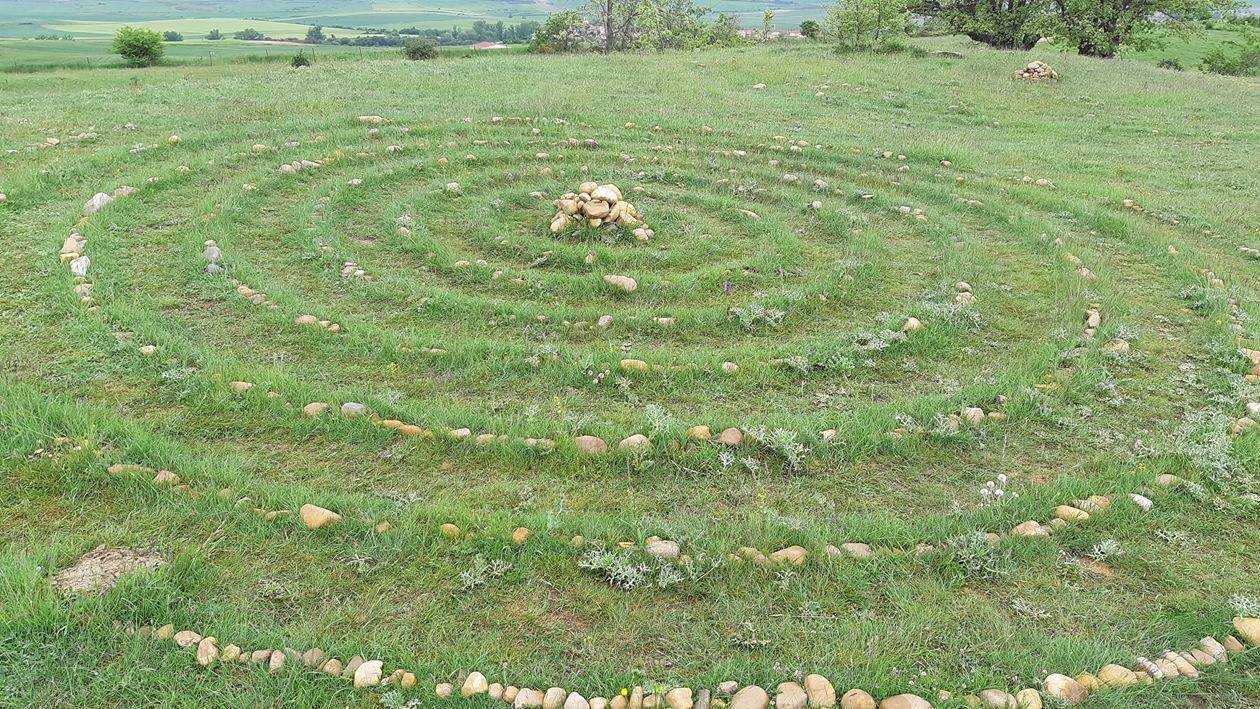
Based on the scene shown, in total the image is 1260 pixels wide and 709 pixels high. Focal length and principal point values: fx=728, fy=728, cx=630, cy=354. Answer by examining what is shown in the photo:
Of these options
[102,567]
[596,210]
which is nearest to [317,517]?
[102,567]

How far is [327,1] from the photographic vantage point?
165m

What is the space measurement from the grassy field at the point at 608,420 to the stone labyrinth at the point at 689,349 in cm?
5

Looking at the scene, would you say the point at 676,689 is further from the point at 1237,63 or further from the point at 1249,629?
the point at 1237,63

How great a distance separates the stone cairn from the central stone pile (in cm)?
1987

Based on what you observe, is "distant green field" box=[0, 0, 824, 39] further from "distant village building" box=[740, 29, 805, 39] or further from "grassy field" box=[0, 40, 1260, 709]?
"grassy field" box=[0, 40, 1260, 709]

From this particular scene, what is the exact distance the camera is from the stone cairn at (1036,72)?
24031 mm

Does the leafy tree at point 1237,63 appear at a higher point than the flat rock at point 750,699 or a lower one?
higher

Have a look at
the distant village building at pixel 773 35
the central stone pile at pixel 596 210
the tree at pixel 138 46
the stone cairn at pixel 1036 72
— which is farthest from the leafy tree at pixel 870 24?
A: the tree at pixel 138 46

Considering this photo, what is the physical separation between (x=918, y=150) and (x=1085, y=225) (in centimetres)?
435

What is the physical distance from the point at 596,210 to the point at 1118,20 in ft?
119

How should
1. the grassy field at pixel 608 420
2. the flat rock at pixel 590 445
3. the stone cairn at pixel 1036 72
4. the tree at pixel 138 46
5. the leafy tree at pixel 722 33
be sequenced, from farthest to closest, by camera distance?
the leafy tree at pixel 722 33 < the tree at pixel 138 46 < the stone cairn at pixel 1036 72 < the flat rock at pixel 590 445 < the grassy field at pixel 608 420

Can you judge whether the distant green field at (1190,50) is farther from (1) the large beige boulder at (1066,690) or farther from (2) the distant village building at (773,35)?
(1) the large beige boulder at (1066,690)

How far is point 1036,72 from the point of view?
24.1 metres

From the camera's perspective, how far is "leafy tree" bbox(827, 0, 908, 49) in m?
29.7
